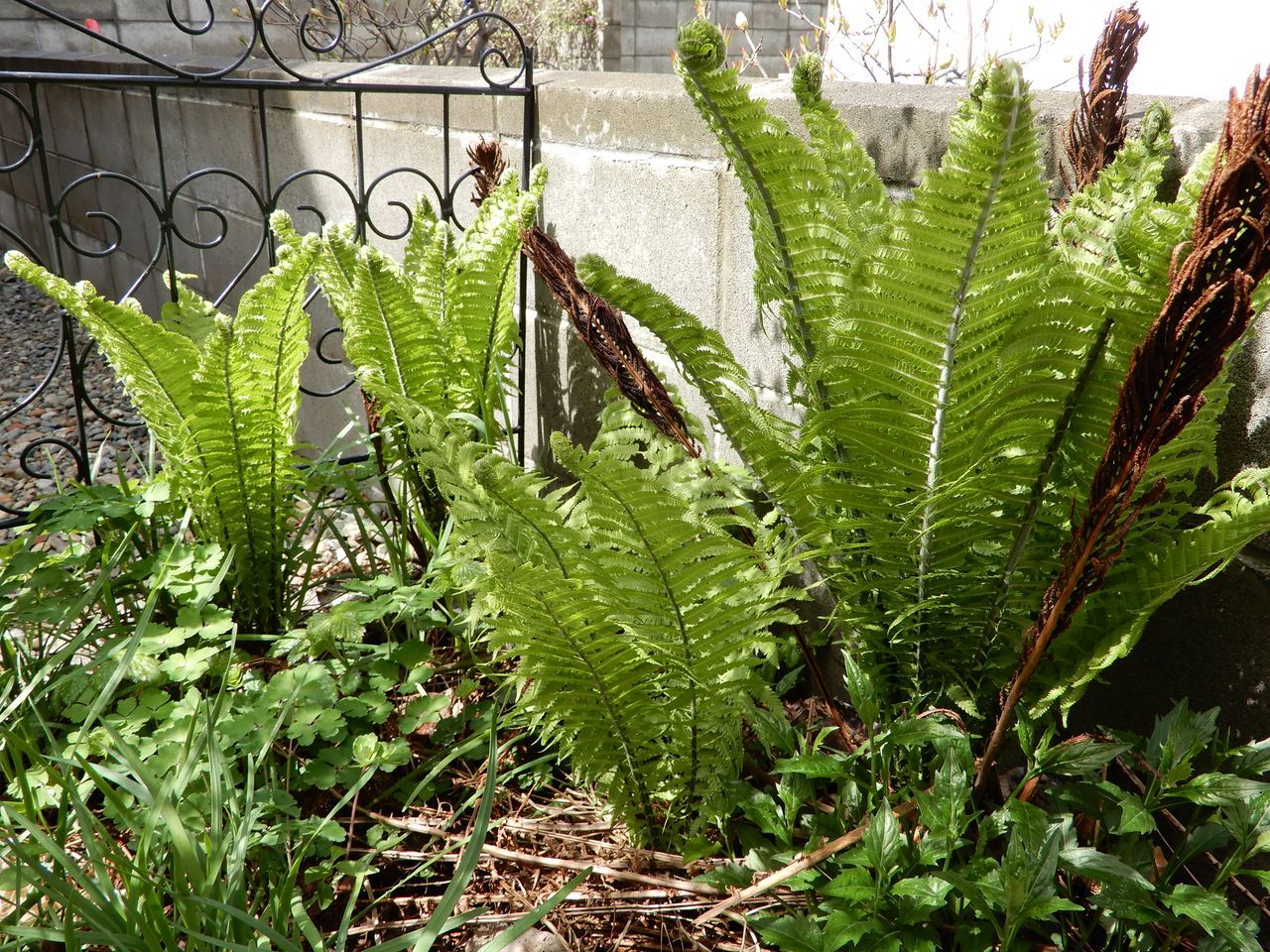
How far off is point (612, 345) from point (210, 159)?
3.33m

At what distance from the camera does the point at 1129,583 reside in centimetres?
110

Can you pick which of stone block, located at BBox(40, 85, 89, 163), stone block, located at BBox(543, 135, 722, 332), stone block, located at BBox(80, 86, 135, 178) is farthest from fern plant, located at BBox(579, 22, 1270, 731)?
stone block, located at BBox(40, 85, 89, 163)

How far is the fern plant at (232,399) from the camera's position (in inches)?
67.3

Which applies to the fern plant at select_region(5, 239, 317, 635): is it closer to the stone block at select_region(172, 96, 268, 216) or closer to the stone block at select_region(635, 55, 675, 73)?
the stone block at select_region(172, 96, 268, 216)

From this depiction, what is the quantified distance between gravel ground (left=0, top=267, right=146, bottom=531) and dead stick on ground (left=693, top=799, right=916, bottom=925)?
281 cm

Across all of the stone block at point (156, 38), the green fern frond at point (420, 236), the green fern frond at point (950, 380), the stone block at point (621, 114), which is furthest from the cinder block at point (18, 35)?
the green fern frond at point (950, 380)

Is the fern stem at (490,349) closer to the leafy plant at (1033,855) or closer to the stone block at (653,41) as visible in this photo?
the leafy plant at (1033,855)

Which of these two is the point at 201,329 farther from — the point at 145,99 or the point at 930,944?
the point at 145,99

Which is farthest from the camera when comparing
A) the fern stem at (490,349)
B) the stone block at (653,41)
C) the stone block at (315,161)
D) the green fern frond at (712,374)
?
the stone block at (653,41)

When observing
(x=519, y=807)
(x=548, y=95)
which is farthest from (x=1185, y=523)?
(x=548, y=95)

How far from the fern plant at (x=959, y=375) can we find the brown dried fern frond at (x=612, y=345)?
0.07m

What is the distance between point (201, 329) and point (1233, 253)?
188cm

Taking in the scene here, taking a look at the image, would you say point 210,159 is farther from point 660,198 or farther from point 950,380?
point 950,380

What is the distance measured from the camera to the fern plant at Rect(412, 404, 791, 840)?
1.09m
